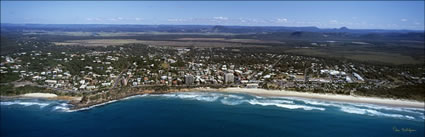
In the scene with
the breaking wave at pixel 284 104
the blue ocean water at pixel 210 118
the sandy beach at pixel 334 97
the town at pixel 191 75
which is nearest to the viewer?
the blue ocean water at pixel 210 118

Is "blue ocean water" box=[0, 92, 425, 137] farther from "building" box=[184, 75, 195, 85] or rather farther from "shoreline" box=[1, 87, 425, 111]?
"building" box=[184, 75, 195, 85]

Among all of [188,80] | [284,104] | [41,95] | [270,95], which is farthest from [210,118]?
[41,95]

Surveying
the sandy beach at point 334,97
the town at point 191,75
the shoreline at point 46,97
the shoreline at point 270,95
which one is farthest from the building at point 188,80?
the shoreline at point 46,97

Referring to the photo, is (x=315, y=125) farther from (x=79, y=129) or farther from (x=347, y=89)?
(x=79, y=129)

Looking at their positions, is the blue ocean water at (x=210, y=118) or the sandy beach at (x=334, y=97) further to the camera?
the sandy beach at (x=334, y=97)

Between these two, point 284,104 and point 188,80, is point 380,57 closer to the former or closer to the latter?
point 284,104

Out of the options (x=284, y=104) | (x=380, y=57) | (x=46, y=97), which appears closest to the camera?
(x=284, y=104)

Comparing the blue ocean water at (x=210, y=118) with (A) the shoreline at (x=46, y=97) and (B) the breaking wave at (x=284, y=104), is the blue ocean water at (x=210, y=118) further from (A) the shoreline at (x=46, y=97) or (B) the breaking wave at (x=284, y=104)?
(A) the shoreline at (x=46, y=97)

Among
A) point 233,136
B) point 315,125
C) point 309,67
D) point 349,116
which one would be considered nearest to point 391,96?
point 349,116

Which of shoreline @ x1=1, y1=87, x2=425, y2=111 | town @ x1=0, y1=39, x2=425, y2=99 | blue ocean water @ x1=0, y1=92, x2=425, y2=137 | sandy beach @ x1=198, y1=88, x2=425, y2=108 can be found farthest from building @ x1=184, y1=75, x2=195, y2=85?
blue ocean water @ x1=0, y1=92, x2=425, y2=137
